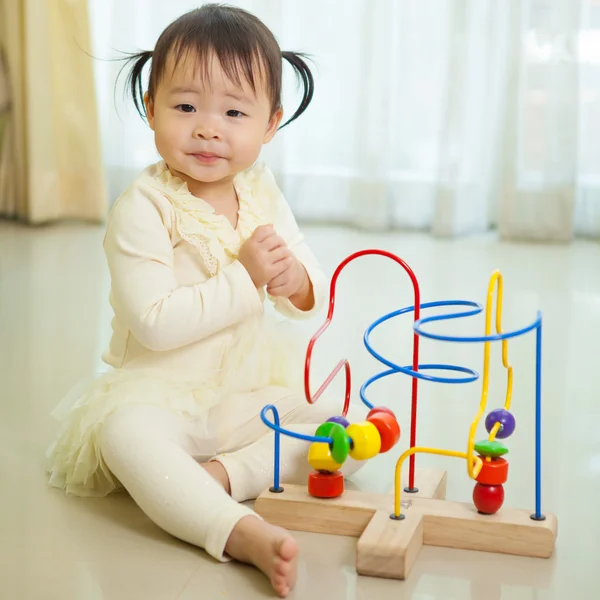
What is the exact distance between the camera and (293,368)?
4.09 feet

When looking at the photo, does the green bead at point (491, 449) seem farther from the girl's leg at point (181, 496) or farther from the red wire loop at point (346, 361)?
the girl's leg at point (181, 496)

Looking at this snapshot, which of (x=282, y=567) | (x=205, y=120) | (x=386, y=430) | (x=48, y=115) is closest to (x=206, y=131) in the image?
(x=205, y=120)

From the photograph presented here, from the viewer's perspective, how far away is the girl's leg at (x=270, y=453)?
1.11 m

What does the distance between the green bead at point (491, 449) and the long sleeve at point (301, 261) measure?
1.04 ft

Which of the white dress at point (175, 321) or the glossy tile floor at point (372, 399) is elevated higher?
the white dress at point (175, 321)

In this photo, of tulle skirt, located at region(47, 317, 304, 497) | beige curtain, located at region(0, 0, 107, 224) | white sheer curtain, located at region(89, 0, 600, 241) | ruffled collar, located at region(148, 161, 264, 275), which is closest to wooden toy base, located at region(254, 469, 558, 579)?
tulle skirt, located at region(47, 317, 304, 497)

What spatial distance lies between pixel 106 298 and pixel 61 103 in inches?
38.1

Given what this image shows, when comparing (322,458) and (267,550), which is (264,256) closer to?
(322,458)

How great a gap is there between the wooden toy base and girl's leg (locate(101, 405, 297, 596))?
78 mm

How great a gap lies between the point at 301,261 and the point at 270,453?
0.25 meters

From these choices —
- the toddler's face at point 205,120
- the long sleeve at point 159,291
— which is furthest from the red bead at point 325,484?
the toddler's face at point 205,120

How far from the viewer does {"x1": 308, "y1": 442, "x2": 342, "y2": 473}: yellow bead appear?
1033 millimetres

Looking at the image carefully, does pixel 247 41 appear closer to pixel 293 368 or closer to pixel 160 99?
pixel 160 99

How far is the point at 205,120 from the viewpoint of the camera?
1.15 metres
